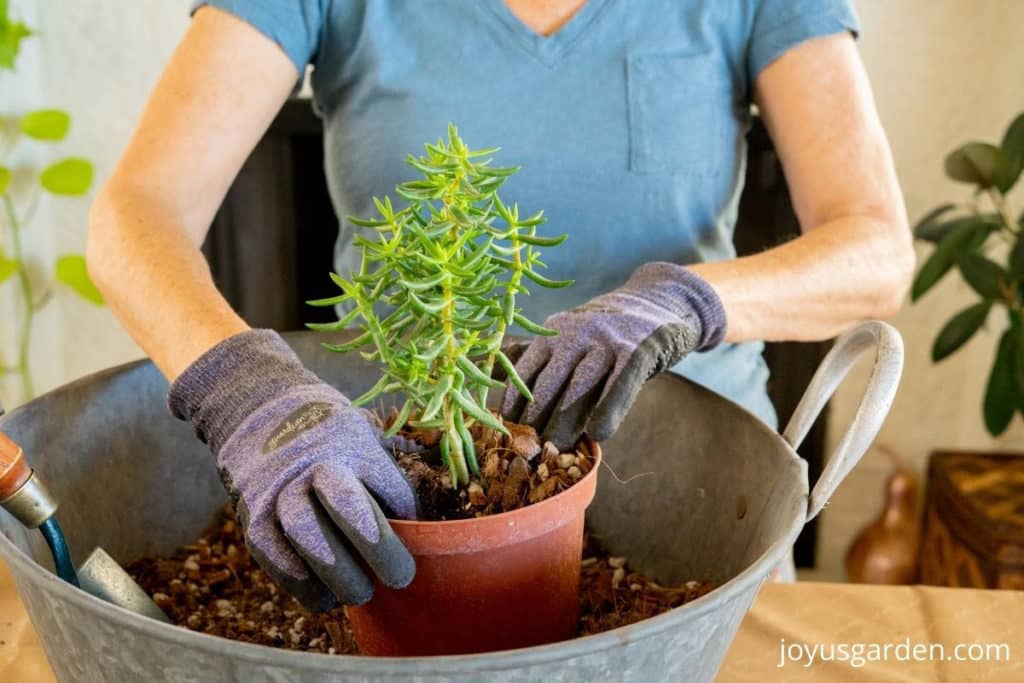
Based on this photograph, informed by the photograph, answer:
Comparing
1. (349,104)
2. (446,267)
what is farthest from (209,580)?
(349,104)

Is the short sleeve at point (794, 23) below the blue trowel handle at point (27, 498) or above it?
above

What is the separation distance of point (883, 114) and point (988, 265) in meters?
0.40

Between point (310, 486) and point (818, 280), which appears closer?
point (310, 486)

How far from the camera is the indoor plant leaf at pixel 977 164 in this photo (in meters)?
1.65

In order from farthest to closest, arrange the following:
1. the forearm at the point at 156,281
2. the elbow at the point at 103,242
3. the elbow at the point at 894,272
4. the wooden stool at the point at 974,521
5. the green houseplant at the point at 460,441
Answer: the wooden stool at the point at 974,521
the elbow at the point at 894,272
the elbow at the point at 103,242
the forearm at the point at 156,281
the green houseplant at the point at 460,441

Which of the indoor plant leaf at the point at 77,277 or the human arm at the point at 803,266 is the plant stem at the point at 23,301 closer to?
the indoor plant leaf at the point at 77,277

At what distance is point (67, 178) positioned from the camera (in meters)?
1.92

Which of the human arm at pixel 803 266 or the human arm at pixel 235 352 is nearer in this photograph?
the human arm at pixel 235 352

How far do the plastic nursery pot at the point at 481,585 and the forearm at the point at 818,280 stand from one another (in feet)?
1.21

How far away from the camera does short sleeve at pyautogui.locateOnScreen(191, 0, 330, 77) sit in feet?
3.29

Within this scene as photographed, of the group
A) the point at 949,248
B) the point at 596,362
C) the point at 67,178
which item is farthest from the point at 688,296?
the point at 67,178

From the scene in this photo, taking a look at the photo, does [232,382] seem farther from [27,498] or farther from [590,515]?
[590,515]

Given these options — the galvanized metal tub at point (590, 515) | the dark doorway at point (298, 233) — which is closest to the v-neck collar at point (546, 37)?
Answer: the galvanized metal tub at point (590, 515)

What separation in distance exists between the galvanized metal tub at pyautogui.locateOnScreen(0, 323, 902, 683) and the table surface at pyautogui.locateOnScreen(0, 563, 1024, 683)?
0.30 ft
